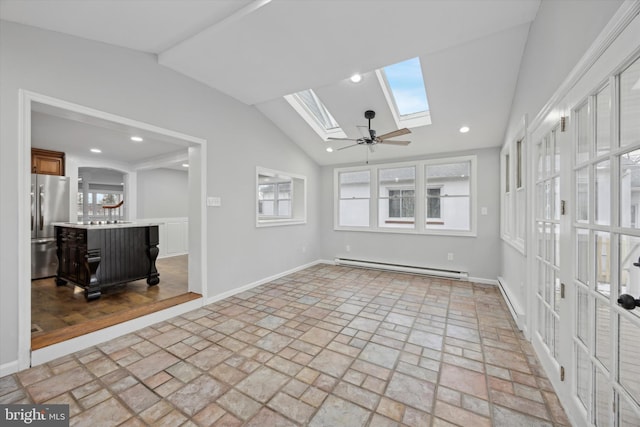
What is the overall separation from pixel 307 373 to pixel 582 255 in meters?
1.98

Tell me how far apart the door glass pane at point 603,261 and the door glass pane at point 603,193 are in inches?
3.0

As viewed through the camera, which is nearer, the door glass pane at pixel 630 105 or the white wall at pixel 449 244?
the door glass pane at pixel 630 105

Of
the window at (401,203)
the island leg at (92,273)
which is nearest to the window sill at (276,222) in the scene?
the window at (401,203)

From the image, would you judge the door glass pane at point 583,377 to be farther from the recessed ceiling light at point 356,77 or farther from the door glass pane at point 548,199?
the recessed ceiling light at point 356,77

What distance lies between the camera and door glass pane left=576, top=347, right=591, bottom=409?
1370 millimetres

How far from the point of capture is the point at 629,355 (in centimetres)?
102

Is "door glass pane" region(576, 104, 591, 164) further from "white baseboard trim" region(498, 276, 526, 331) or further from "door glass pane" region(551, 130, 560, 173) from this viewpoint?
"white baseboard trim" region(498, 276, 526, 331)

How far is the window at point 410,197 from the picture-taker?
4742mm

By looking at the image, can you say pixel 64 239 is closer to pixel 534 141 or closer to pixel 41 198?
pixel 41 198

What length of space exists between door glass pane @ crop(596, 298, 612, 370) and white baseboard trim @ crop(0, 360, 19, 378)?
384cm

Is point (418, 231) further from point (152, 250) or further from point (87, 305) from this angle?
point (87, 305)

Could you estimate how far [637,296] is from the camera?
977 millimetres

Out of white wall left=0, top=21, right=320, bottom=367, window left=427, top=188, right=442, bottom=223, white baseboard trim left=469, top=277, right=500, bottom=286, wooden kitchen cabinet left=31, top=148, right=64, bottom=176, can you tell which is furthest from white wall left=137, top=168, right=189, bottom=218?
white baseboard trim left=469, top=277, right=500, bottom=286

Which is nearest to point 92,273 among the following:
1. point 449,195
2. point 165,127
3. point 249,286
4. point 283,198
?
point 249,286
